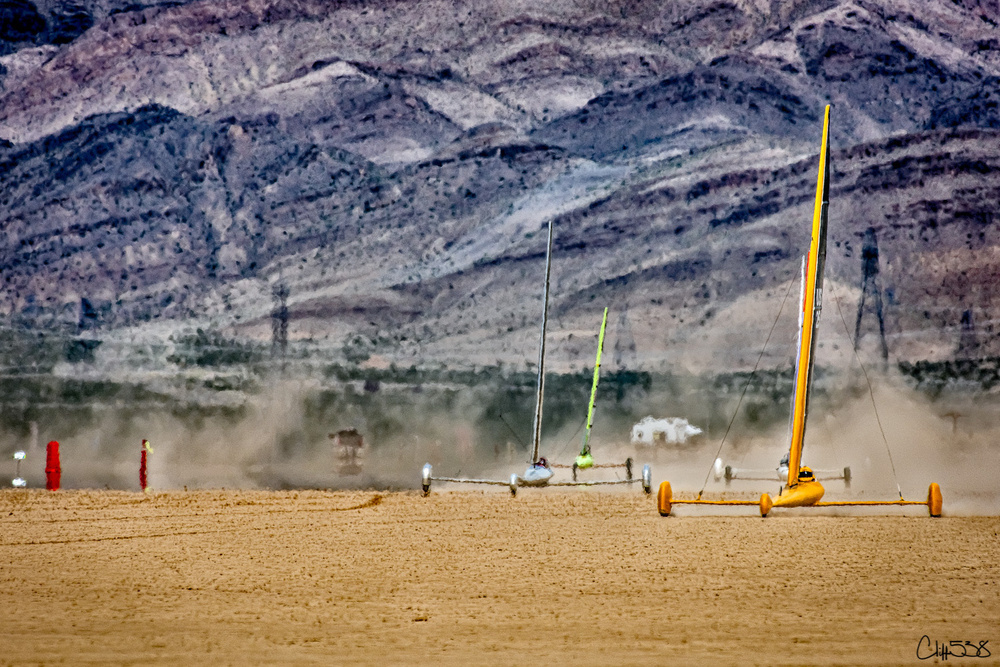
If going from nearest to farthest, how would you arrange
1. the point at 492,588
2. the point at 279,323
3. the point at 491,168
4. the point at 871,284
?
the point at 492,588 < the point at 871,284 < the point at 279,323 < the point at 491,168

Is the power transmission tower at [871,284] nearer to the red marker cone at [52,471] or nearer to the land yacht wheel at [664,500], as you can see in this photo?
the land yacht wheel at [664,500]

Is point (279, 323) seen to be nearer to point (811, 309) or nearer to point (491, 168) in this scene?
point (491, 168)

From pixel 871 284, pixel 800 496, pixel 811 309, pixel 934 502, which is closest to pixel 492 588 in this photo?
pixel 800 496

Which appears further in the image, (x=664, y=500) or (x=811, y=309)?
(x=811, y=309)

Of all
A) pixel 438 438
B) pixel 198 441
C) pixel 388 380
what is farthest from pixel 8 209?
pixel 438 438

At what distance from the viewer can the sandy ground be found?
32.1ft

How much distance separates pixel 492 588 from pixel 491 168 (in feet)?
181

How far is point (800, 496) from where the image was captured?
827 inches

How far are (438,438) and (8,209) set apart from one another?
28966 millimetres

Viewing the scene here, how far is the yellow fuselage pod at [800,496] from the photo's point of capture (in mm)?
20969

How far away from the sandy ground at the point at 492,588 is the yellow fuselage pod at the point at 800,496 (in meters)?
0.41

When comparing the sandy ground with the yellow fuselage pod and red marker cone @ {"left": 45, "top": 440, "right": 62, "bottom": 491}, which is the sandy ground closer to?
the yellow fuselage pod

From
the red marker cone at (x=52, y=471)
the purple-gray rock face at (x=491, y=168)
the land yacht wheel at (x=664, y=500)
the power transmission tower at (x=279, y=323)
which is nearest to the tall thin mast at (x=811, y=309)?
the land yacht wheel at (x=664, y=500)

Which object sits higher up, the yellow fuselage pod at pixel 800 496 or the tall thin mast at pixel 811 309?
the tall thin mast at pixel 811 309
